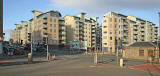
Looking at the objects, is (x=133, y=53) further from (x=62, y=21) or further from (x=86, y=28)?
(x=86, y=28)

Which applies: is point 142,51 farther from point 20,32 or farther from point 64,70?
point 20,32

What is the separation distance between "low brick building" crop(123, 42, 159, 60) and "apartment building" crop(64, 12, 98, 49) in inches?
2300

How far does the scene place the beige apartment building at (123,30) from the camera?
81.6 m

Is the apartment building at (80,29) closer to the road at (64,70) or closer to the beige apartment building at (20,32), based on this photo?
the beige apartment building at (20,32)

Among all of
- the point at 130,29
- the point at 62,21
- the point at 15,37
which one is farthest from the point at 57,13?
the point at 15,37

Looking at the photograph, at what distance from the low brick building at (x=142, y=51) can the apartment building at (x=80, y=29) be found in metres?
58.4

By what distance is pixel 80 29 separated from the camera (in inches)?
3962

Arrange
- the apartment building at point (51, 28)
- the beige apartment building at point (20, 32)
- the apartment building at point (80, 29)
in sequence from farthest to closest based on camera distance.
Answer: the beige apartment building at point (20, 32), the apartment building at point (80, 29), the apartment building at point (51, 28)

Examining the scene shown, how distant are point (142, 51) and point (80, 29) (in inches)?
2589

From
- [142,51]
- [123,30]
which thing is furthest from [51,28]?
[142,51]

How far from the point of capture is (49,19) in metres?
85.0

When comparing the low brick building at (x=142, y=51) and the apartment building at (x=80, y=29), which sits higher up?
the apartment building at (x=80, y=29)

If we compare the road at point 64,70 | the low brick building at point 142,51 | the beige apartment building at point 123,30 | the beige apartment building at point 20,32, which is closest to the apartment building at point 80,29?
the beige apartment building at point 123,30

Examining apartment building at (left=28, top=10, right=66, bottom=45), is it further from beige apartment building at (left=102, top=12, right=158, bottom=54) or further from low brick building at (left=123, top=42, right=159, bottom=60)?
low brick building at (left=123, top=42, right=159, bottom=60)
